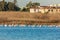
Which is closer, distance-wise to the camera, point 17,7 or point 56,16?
point 56,16

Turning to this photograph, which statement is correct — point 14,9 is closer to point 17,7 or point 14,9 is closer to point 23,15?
point 17,7

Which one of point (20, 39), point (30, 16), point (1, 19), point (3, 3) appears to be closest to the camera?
point (20, 39)

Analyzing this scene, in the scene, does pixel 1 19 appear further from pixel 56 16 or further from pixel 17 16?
pixel 56 16

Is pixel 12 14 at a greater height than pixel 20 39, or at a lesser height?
lesser

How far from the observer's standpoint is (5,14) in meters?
64.9

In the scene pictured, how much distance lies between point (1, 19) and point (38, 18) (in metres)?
9.06

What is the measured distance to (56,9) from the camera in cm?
7512

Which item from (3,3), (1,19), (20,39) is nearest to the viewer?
(20,39)

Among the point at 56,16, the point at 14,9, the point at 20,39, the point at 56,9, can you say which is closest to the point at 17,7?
the point at 14,9

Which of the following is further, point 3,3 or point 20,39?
point 3,3

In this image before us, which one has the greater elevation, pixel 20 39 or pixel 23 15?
pixel 20 39

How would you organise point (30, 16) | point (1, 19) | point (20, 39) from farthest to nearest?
point (30, 16) < point (1, 19) < point (20, 39)

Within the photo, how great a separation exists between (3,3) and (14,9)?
170 inches

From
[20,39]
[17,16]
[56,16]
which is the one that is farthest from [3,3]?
[20,39]
